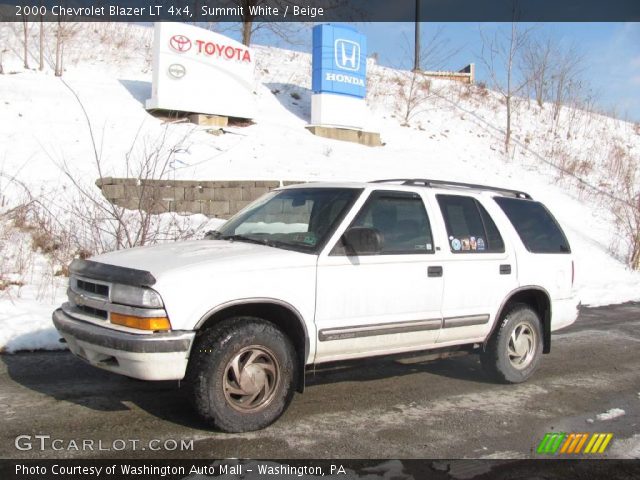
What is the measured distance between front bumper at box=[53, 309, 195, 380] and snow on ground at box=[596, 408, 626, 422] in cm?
348

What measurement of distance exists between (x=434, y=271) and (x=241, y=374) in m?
1.96

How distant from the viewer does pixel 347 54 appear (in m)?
20.5

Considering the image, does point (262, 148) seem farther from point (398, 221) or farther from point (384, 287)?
point (384, 287)

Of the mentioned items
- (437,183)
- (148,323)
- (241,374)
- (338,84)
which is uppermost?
(338,84)

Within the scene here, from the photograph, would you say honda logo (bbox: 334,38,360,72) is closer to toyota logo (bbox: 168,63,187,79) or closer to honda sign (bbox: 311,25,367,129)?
honda sign (bbox: 311,25,367,129)

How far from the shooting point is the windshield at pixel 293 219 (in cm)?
482

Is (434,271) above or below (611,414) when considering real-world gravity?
above

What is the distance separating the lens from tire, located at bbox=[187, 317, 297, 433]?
162 inches

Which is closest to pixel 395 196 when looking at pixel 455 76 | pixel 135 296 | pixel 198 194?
pixel 135 296

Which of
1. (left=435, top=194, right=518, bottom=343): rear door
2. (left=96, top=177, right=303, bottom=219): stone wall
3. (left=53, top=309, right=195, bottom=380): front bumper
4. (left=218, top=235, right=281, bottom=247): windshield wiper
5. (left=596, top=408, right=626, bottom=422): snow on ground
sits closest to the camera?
(left=53, top=309, right=195, bottom=380): front bumper

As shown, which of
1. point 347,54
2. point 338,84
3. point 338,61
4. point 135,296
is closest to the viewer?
point 135,296

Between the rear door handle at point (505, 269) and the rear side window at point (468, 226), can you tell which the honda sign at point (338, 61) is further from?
the rear door handle at point (505, 269)

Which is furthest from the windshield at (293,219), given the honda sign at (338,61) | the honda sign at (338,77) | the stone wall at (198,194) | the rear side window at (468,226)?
the honda sign at (338,61)

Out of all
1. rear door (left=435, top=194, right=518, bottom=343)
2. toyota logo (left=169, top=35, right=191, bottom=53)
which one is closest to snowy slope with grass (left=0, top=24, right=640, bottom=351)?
rear door (left=435, top=194, right=518, bottom=343)
